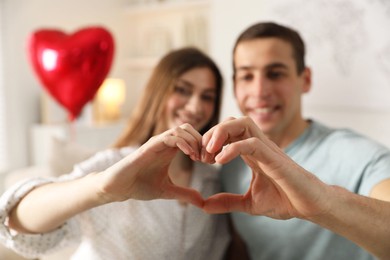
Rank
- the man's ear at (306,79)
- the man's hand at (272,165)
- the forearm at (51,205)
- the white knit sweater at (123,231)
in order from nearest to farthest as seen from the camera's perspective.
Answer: the man's hand at (272,165) → the forearm at (51,205) → the white knit sweater at (123,231) → the man's ear at (306,79)

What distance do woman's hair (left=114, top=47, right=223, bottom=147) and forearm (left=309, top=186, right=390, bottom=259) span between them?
0.64 metres

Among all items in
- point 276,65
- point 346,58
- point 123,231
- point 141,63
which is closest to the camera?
point 123,231

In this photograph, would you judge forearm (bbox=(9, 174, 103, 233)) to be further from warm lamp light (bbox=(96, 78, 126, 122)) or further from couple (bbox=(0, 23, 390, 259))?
warm lamp light (bbox=(96, 78, 126, 122))

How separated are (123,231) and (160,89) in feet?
1.40

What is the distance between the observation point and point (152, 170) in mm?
761

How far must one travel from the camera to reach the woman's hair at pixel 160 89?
125cm

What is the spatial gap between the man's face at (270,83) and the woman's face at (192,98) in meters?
0.10

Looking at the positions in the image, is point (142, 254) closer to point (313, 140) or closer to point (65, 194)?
point (65, 194)

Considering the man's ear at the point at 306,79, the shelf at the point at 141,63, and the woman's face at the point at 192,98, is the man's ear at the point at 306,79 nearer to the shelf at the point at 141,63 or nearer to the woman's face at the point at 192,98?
the woman's face at the point at 192,98

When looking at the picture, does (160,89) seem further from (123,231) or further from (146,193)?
(146,193)

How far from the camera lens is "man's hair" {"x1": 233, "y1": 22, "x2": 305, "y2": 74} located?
116cm

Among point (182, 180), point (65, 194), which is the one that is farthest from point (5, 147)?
point (65, 194)

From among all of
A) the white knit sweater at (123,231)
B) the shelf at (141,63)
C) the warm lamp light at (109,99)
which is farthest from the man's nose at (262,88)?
the shelf at (141,63)

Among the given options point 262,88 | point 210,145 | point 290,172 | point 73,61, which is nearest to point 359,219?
point 290,172
